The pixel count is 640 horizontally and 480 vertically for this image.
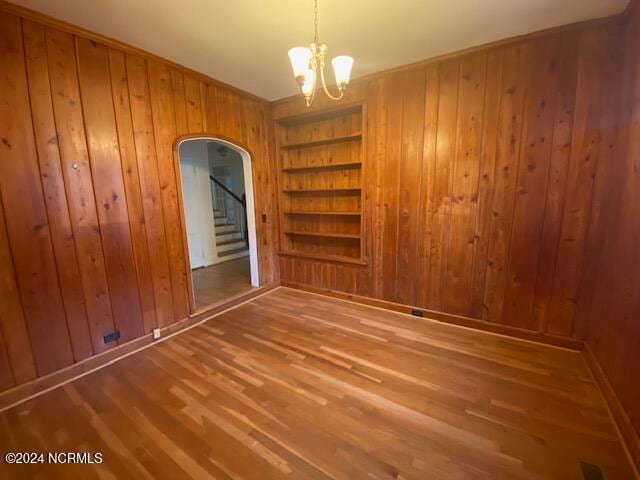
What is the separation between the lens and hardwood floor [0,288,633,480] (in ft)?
4.76

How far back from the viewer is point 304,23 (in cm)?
208

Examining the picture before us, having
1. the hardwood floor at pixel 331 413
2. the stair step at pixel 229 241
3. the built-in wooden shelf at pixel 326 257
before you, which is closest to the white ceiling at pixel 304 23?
the built-in wooden shelf at pixel 326 257

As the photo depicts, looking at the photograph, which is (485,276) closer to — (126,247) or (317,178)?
(317,178)

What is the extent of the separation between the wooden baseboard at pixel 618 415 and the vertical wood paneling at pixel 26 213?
3830 mm

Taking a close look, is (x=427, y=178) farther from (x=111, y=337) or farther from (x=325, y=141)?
(x=111, y=337)

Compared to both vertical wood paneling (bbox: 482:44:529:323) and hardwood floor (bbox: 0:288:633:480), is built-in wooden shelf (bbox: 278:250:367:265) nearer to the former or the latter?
hardwood floor (bbox: 0:288:633:480)

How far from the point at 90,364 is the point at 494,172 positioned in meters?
4.04

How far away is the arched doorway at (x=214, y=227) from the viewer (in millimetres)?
3770

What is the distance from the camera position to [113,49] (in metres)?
2.29

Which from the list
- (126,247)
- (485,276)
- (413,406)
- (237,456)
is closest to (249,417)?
(237,456)

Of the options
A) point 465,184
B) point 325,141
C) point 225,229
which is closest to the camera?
point 465,184

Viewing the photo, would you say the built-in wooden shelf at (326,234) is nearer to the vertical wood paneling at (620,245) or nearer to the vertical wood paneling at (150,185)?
the vertical wood paneling at (150,185)

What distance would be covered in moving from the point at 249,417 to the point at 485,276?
8.18 ft

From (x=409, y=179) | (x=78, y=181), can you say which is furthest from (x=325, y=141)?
(x=78, y=181)
